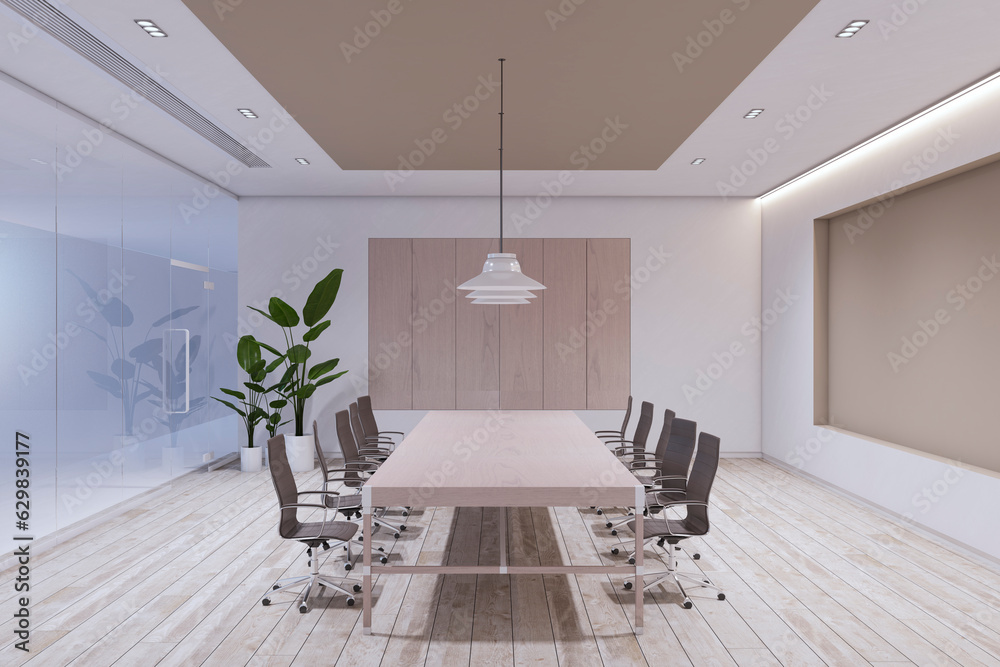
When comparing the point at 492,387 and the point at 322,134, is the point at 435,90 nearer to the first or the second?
the point at 322,134

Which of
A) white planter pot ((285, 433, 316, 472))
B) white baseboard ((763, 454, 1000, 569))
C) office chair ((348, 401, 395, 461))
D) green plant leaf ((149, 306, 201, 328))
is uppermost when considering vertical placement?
green plant leaf ((149, 306, 201, 328))

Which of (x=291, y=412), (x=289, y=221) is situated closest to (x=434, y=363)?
(x=291, y=412)

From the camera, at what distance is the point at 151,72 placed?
14.4 ft

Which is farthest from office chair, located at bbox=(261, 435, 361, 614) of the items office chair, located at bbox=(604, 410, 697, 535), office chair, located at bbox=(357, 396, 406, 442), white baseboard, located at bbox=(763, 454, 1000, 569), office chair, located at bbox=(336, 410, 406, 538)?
white baseboard, located at bbox=(763, 454, 1000, 569)

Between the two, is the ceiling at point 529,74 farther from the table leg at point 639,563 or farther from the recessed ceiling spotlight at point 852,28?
the table leg at point 639,563

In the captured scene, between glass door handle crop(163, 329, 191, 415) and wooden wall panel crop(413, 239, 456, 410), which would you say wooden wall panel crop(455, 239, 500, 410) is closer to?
wooden wall panel crop(413, 239, 456, 410)

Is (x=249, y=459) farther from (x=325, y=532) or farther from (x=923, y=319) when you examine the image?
(x=923, y=319)

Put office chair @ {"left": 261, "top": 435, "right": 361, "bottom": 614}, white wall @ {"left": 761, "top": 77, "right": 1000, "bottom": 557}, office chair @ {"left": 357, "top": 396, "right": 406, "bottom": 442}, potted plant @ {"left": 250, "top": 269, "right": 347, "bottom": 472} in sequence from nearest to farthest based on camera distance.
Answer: office chair @ {"left": 261, "top": 435, "right": 361, "bottom": 614} → white wall @ {"left": 761, "top": 77, "right": 1000, "bottom": 557} → office chair @ {"left": 357, "top": 396, "right": 406, "bottom": 442} → potted plant @ {"left": 250, "top": 269, "right": 347, "bottom": 472}

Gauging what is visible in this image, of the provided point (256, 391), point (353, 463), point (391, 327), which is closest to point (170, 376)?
point (256, 391)

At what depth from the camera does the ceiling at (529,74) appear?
345cm

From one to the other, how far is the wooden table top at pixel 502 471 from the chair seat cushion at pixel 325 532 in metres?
0.38

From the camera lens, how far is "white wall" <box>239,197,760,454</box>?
8.27 m

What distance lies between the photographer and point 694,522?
3809 mm

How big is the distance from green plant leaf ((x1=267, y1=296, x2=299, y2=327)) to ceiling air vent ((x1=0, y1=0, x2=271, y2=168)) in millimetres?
1756
